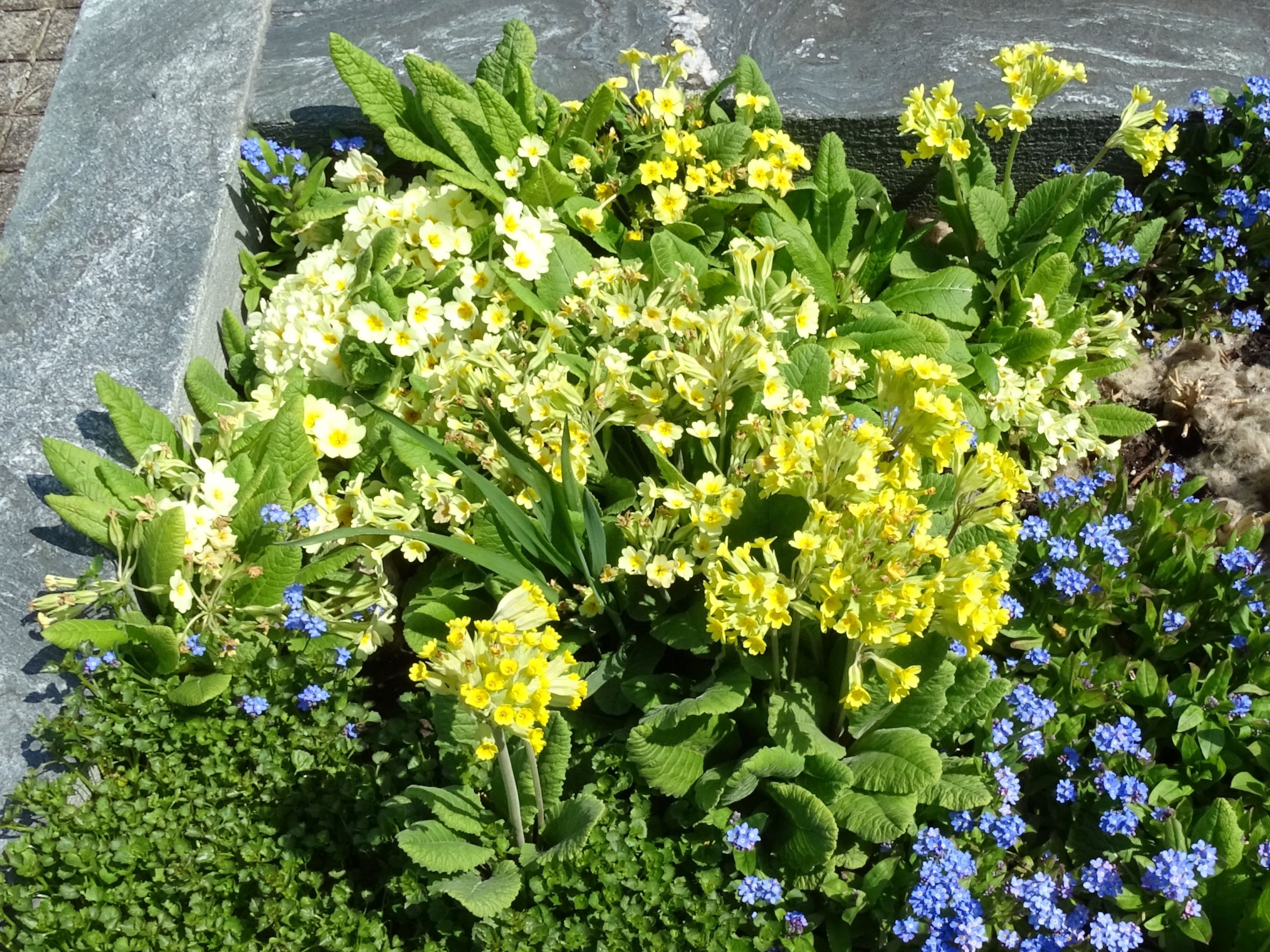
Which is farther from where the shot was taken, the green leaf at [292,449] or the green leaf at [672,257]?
the green leaf at [672,257]

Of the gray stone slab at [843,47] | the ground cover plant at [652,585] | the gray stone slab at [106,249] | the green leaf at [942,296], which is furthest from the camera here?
the gray stone slab at [843,47]

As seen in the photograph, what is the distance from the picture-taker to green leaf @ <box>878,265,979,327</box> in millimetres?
3139

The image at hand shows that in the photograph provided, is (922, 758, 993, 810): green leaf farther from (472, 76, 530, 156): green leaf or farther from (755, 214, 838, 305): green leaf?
(472, 76, 530, 156): green leaf

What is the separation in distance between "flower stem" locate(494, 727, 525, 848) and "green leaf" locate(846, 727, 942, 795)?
2.44 ft

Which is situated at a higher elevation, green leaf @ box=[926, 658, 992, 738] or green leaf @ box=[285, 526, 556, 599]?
green leaf @ box=[285, 526, 556, 599]

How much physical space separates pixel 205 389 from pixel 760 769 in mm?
1882

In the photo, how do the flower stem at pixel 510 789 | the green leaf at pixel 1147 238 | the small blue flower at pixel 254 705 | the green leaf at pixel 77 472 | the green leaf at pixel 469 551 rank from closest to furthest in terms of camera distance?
the flower stem at pixel 510 789
the green leaf at pixel 469 551
the small blue flower at pixel 254 705
the green leaf at pixel 77 472
the green leaf at pixel 1147 238

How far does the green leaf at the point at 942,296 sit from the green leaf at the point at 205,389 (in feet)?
6.48

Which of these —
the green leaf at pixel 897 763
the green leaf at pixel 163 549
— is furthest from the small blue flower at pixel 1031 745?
the green leaf at pixel 163 549

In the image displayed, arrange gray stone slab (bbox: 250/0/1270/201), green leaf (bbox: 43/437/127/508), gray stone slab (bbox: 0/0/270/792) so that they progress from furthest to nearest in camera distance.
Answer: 1. gray stone slab (bbox: 250/0/1270/201)
2. gray stone slab (bbox: 0/0/270/792)
3. green leaf (bbox: 43/437/127/508)

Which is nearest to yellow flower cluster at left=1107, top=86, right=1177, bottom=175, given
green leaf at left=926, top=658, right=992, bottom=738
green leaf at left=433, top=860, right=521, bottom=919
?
green leaf at left=926, top=658, right=992, bottom=738

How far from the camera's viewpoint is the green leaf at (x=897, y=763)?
2.24 metres

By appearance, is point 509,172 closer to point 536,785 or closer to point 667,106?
point 667,106

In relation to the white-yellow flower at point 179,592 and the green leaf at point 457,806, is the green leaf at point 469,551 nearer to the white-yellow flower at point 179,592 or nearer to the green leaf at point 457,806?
the white-yellow flower at point 179,592
